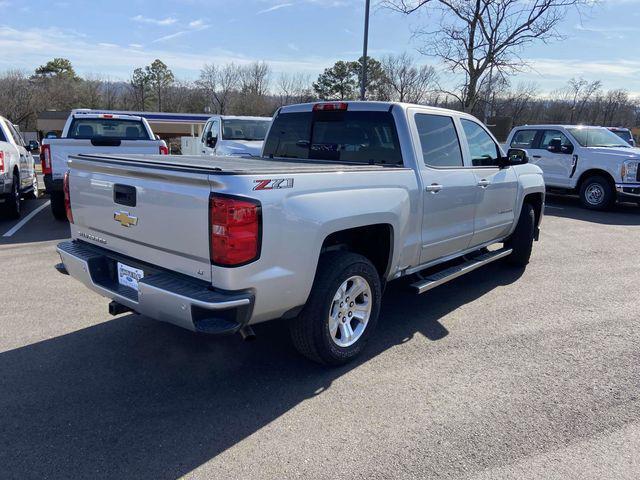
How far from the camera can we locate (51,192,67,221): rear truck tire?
8.94 m

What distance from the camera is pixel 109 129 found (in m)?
10.3

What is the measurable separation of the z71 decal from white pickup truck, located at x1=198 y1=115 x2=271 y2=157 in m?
9.01

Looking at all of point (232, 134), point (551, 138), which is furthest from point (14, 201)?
point (551, 138)

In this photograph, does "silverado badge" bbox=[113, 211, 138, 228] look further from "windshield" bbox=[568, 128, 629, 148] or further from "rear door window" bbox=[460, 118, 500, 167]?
"windshield" bbox=[568, 128, 629, 148]

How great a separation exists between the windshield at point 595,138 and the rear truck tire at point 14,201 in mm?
12823

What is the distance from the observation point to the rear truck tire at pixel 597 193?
1196 centimetres

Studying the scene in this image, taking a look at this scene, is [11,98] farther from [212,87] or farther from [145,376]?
[145,376]

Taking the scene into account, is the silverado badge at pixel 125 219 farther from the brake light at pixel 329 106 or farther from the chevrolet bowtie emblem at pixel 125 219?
the brake light at pixel 329 106

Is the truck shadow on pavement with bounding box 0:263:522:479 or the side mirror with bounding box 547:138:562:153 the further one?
the side mirror with bounding box 547:138:562:153

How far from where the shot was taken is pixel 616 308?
5.23m

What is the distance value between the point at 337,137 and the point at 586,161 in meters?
9.99

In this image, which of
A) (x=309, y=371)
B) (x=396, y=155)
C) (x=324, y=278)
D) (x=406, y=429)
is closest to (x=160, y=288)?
(x=324, y=278)

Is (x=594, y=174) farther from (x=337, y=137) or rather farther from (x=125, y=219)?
(x=125, y=219)

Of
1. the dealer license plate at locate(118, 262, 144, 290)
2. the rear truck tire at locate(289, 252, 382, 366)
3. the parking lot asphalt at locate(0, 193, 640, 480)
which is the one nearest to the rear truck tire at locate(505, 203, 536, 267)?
the parking lot asphalt at locate(0, 193, 640, 480)
